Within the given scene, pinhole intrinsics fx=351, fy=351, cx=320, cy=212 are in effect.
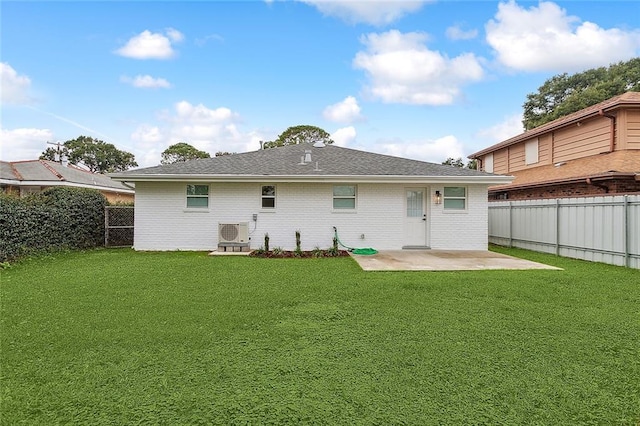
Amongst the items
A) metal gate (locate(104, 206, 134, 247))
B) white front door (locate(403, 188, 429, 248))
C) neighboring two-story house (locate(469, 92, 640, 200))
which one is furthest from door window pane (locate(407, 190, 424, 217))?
metal gate (locate(104, 206, 134, 247))

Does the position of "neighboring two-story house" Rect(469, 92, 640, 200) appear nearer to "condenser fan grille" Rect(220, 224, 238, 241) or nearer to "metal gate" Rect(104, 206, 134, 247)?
"condenser fan grille" Rect(220, 224, 238, 241)

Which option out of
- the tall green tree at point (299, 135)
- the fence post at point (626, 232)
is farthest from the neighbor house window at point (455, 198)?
the tall green tree at point (299, 135)

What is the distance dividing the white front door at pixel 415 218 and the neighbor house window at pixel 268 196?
14.7 ft

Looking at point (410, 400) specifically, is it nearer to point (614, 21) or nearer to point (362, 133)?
point (614, 21)

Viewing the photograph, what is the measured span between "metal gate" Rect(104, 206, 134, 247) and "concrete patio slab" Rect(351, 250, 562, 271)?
8.44 m

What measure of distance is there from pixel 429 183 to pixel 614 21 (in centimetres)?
1224

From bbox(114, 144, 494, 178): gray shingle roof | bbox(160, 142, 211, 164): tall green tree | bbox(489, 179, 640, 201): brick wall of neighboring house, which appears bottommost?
bbox(489, 179, 640, 201): brick wall of neighboring house

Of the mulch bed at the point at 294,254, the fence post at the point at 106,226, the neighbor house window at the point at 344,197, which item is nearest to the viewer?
the mulch bed at the point at 294,254

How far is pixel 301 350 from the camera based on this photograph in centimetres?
352

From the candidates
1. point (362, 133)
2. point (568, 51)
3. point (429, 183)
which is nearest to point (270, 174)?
point (429, 183)

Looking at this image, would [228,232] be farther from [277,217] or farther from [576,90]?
[576,90]

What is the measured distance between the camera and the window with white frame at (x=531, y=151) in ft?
54.4

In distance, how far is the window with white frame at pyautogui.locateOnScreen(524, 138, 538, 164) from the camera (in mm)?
16578

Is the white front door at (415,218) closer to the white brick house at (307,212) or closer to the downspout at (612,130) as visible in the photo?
the white brick house at (307,212)
